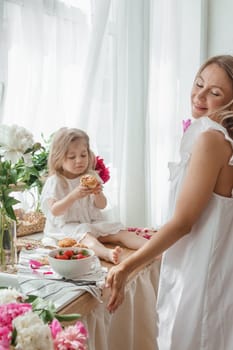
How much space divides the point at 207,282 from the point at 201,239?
11 cm

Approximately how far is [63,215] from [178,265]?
2.21ft

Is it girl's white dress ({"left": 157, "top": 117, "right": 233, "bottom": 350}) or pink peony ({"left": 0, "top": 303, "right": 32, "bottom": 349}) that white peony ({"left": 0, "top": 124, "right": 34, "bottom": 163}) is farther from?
pink peony ({"left": 0, "top": 303, "right": 32, "bottom": 349})

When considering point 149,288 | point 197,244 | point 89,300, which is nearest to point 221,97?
point 197,244

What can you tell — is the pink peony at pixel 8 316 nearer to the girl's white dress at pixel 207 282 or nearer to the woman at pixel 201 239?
the woman at pixel 201 239

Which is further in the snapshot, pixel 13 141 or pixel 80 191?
pixel 80 191

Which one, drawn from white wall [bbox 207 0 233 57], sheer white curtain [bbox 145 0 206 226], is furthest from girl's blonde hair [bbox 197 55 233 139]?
white wall [bbox 207 0 233 57]

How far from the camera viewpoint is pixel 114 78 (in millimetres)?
2115

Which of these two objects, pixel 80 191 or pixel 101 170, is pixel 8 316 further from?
pixel 101 170

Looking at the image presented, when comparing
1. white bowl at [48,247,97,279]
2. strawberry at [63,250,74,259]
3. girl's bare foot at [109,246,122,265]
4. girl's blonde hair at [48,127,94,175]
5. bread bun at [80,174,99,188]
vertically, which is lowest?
girl's bare foot at [109,246,122,265]

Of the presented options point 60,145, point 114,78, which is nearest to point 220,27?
point 114,78

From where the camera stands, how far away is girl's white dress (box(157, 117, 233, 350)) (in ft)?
3.59

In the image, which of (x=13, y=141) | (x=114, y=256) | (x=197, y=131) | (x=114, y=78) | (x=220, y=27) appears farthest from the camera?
(x=220, y=27)

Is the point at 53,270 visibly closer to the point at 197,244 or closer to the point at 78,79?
the point at 197,244

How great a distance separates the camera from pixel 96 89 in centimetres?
201
